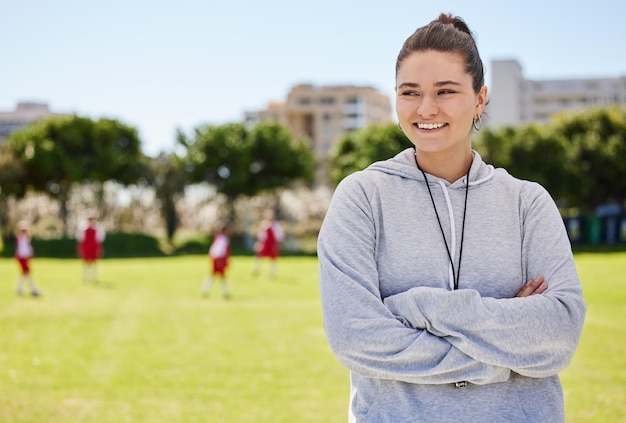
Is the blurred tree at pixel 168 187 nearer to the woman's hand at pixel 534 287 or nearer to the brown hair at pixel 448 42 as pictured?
the brown hair at pixel 448 42

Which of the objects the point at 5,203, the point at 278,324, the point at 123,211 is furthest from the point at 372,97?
the point at 278,324

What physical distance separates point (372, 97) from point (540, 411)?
108 m

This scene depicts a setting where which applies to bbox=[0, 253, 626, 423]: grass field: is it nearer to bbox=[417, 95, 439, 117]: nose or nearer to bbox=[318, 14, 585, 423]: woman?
bbox=[318, 14, 585, 423]: woman

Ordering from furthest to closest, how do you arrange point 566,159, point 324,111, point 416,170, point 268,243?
1. point 324,111
2. point 566,159
3. point 268,243
4. point 416,170

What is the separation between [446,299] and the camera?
2094 mm

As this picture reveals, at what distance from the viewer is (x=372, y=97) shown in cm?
10869

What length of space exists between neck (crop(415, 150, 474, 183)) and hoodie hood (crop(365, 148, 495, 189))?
3 cm

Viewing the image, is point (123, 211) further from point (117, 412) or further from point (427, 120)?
point (427, 120)

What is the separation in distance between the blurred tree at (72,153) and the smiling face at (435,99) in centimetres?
4309

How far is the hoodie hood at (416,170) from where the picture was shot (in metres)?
2.31

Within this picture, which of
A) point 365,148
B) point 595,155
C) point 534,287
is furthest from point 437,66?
point 595,155

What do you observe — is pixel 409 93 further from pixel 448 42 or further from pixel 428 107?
pixel 448 42

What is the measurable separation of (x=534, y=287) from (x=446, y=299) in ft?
1.07

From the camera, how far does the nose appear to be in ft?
7.32
